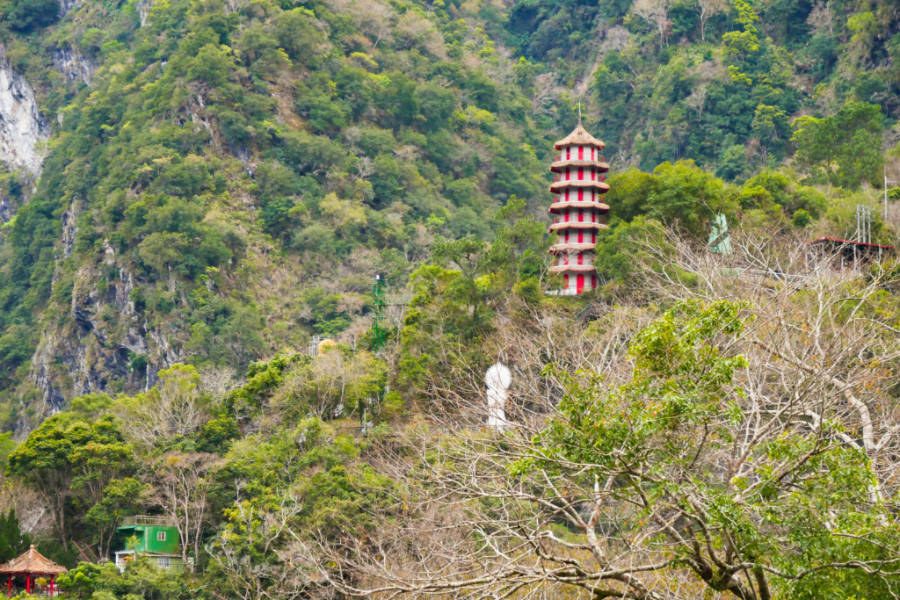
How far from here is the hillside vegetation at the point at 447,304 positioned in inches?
411

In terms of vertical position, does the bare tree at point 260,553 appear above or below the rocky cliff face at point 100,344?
below

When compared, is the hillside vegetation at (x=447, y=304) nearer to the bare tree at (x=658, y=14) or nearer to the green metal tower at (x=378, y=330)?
the bare tree at (x=658, y=14)

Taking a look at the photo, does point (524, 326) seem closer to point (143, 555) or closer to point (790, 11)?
point (143, 555)

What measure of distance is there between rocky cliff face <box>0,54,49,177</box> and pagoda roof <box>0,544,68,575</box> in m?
50.5

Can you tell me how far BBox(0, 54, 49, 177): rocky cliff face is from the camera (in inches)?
3004

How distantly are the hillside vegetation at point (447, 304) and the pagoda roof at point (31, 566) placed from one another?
949mm

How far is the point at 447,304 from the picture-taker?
33.2m

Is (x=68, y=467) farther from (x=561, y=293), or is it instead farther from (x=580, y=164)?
(x=580, y=164)

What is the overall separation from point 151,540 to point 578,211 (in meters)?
16.1

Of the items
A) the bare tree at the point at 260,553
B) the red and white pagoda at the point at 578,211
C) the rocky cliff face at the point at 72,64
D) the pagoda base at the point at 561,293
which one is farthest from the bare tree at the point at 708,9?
the bare tree at the point at 260,553

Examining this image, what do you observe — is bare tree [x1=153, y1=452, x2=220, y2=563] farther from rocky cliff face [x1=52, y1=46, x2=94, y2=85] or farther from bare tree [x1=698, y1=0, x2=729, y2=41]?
rocky cliff face [x1=52, y1=46, x2=94, y2=85]

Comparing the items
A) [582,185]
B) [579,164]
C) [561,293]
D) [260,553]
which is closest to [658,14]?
[579,164]

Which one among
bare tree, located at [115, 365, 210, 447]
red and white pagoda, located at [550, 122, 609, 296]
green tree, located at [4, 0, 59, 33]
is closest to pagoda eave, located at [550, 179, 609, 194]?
red and white pagoda, located at [550, 122, 609, 296]

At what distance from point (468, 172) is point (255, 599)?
40.2m
